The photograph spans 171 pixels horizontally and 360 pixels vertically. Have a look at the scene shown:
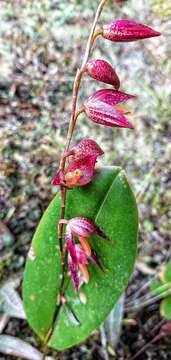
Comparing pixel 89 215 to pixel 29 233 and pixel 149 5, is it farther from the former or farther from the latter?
pixel 149 5

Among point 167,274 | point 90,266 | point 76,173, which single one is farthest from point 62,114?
point 76,173

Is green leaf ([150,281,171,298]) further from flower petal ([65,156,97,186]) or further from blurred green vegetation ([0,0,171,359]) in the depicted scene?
flower petal ([65,156,97,186])

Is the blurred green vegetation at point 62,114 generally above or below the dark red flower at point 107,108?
below

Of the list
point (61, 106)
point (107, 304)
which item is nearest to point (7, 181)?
point (61, 106)

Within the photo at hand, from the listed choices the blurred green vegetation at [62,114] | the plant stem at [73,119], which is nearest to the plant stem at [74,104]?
the plant stem at [73,119]

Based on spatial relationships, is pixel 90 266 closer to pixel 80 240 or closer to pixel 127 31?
pixel 80 240

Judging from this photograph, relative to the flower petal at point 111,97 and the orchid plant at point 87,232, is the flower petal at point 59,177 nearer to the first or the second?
the orchid plant at point 87,232
